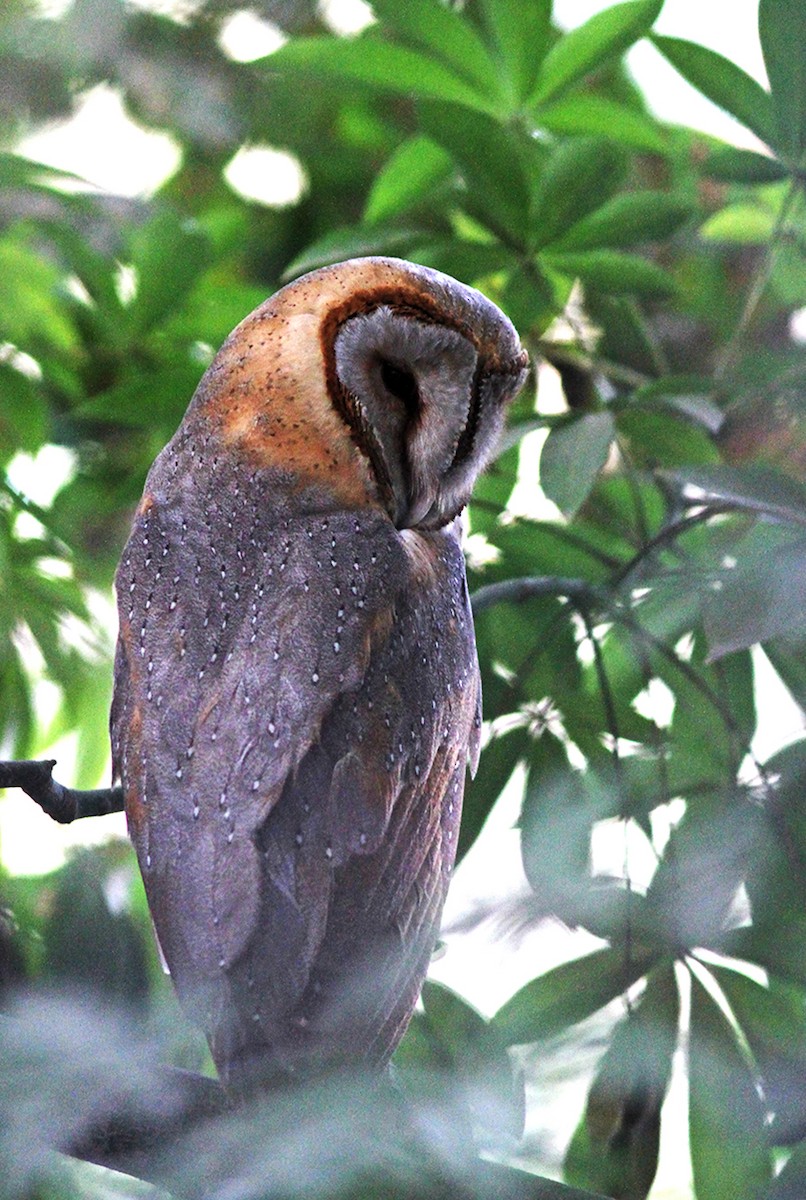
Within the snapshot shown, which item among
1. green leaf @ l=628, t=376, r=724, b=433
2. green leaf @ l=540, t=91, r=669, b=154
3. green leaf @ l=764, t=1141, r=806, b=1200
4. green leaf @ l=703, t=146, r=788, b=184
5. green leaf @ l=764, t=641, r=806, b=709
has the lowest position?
green leaf @ l=764, t=1141, r=806, b=1200

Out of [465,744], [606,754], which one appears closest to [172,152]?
[465,744]

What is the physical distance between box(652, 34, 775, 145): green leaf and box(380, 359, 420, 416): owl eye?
53 centimetres

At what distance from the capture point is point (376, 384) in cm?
110

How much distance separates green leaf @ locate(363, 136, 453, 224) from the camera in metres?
1.75

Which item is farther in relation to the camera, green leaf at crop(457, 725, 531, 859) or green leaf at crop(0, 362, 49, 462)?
green leaf at crop(0, 362, 49, 462)

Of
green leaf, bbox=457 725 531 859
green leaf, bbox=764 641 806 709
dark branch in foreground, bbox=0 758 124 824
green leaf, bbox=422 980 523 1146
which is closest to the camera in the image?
green leaf, bbox=422 980 523 1146

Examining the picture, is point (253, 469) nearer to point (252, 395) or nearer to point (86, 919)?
point (252, 395)

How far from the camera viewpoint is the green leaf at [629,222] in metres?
1.51

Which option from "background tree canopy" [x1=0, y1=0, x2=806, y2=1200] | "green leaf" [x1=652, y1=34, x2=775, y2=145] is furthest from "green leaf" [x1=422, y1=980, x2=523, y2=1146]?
"green leaf" [x1=652, y1=34, x2=775, y2=145]

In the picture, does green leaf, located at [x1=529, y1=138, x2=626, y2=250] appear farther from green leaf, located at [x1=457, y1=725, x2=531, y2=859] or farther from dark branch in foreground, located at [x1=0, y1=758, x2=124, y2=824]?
dark branch in foreground, located at [x1=0, y1=758, x2=124, y2=824]

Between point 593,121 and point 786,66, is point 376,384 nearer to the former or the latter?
point 786,66

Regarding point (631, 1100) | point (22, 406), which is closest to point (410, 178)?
point (22, 406)

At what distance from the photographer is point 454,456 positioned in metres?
1.12

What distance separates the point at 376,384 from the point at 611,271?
559 mm
